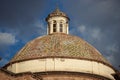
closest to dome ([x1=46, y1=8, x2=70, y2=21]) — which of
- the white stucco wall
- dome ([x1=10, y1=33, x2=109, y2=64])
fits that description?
dome ([x1=10, y1=33, x2=109, y2=64])

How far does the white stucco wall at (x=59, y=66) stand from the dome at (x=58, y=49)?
0.29 m

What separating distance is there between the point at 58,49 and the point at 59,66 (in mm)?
1367

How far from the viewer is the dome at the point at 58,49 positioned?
30062mm

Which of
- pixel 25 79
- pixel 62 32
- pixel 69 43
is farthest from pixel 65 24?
pixel 25 79

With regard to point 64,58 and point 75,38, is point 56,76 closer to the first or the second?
point 64,58

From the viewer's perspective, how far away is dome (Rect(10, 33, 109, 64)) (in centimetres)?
3006

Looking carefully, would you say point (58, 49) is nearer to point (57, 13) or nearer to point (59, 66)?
point (59, 66)

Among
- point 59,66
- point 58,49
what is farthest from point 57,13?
point 59,66

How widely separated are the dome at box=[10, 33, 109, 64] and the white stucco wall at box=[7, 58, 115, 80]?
286 millimetres

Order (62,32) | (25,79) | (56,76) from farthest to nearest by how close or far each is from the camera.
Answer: (62,32), (56,76), (25,79)

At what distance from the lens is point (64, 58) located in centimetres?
2970

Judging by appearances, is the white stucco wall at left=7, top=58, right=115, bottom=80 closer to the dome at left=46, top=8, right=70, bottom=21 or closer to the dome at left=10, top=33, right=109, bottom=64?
the dome at left=10, top=33, right=109, bottom=64

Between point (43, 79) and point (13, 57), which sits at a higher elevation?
point (13, 57)

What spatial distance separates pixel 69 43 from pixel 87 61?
2.03 meters
